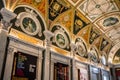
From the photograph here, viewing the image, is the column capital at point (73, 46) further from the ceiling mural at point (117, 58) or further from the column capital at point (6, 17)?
the ceiling mural at point (117, 58)

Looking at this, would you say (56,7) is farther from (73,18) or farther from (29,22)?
(29,22)

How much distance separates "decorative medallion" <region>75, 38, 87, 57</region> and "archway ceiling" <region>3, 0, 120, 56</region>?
528mm

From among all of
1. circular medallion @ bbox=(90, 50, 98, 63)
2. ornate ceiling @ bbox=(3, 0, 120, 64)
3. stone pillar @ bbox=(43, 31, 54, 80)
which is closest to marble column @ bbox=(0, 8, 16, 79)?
ornate ceiling @ bbox=(3, 0, 120, 64)

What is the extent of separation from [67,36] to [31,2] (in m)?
4.48

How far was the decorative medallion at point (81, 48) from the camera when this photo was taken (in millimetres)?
13472

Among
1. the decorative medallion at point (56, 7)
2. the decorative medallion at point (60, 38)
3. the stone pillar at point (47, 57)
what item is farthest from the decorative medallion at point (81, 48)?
the stone pillar at point (47, 57)

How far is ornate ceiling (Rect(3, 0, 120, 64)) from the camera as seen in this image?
30.9ft

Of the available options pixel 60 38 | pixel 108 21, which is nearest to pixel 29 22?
pixel 60 38

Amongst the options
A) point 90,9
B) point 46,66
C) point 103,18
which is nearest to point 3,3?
point 46,66

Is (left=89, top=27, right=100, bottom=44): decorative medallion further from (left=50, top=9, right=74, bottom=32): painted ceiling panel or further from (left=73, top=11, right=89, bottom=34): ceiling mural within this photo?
(left=50, top=9, right=74, bottom=32): painted ceiling panel

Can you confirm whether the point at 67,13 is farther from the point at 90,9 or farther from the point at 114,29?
the point at 114,29

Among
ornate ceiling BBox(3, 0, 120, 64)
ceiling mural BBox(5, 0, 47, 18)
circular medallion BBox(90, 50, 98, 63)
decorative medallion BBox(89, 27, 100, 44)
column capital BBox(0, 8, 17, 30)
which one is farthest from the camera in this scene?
circular medallion BBox(90, 50, 98, 63)

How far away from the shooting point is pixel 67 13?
11266 millimetres

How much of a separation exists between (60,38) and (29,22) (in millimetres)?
3251
